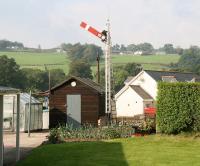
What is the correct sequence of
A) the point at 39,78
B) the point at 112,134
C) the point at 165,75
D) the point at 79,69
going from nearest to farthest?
the point at 112,134
the point at 165,75
the point at 39,78
the point at 79,69

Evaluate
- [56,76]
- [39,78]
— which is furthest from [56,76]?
[39,78]

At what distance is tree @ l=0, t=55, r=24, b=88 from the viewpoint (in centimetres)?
9856

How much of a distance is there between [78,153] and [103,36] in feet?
60.8

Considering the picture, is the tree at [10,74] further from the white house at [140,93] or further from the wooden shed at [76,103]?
the wooden shed at [76,103]

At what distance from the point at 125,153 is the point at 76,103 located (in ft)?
59.4

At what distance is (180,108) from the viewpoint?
71.8ft

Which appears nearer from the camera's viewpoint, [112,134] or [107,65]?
[112,134]

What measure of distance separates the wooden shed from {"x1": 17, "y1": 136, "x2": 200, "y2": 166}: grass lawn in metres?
13.6

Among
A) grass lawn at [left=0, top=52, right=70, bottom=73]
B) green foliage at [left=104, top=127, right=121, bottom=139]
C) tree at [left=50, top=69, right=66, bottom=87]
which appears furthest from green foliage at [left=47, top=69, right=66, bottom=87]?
green foliage at [left=104, top=127, right=121, bottom=139]

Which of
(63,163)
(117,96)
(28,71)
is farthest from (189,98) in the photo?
(28,71)

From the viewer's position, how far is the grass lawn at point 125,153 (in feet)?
53.5

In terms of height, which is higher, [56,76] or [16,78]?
[56,76]

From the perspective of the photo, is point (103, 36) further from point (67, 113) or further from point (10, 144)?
point (10, 144)

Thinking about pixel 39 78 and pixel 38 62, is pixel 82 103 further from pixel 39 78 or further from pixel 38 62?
pixel 38 62
